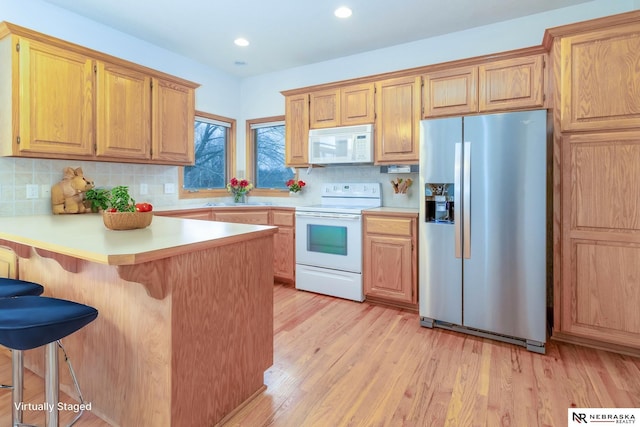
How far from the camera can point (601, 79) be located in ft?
7.42

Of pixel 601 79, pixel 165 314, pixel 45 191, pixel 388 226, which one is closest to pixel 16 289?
pixel 165 314

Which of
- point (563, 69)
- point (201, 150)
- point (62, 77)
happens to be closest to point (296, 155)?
point (201, 150)

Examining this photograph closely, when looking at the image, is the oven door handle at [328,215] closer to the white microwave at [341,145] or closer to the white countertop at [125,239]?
the white microwave at [341,145]

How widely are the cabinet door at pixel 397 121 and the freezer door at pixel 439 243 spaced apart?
519 millimetres

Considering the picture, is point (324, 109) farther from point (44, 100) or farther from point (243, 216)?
point (44, 100)

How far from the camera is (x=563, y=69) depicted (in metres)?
2.36

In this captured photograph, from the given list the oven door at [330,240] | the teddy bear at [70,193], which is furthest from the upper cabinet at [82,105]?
the oven door at [330,240]

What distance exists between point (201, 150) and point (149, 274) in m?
3.32

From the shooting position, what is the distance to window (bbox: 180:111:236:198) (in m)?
4.22

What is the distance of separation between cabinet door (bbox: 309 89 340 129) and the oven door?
100 cm

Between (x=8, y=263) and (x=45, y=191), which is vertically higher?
(x=45, y=191)

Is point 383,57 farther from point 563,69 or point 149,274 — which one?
A: point 149,274

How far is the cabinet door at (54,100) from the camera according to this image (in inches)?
93.8

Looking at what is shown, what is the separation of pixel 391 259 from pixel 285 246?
50.8 inches
